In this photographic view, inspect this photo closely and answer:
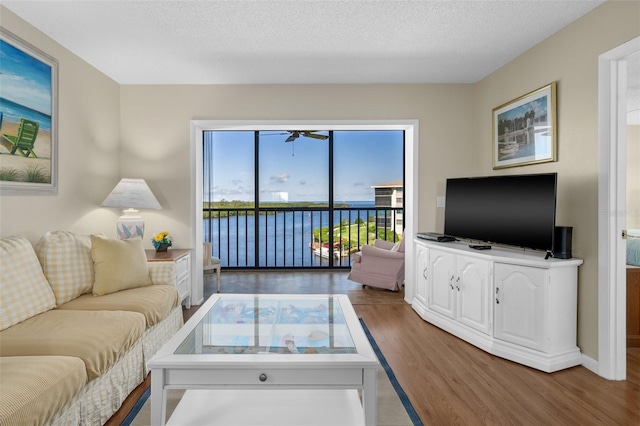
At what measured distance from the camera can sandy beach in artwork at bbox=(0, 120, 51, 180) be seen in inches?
92.4

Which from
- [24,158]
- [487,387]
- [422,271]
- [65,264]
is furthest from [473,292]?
[24,158]

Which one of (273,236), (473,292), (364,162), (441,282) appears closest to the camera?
(473,292)

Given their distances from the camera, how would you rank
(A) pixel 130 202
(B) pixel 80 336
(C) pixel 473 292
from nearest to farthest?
(B) pixel 80 336 < (C) pixel 473 292 < (A) pixel 130 202

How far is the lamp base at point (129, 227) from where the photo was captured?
3.50 metres

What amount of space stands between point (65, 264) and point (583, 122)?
375cm

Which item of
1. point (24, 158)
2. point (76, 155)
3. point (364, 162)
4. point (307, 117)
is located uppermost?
point (307, 117)

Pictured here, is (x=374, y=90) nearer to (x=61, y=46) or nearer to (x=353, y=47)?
(x=353, y=47)

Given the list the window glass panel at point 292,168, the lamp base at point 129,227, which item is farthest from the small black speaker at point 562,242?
the window glass panel at point 292,168

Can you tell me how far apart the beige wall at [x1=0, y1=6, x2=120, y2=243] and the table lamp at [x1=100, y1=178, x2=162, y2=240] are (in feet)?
0.71

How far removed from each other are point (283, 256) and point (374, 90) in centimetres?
330

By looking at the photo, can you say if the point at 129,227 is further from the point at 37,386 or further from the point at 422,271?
the point at 422,271

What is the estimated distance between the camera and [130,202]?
11.2 feet

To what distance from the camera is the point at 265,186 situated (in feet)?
20.1

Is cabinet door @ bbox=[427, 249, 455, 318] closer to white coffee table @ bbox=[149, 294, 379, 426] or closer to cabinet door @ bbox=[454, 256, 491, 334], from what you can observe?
cabinet door @ bbox=[454, 256, 491, 334]
